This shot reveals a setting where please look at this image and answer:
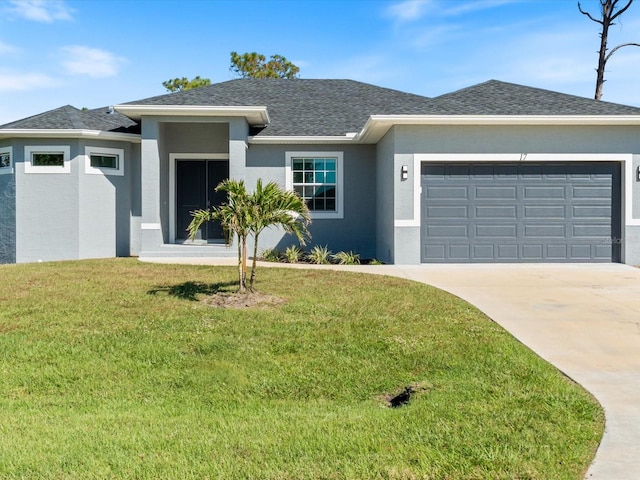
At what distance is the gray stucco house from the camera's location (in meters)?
13.1

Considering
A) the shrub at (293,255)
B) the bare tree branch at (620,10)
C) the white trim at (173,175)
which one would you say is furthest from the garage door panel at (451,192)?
the bare tree branch at (620,10)

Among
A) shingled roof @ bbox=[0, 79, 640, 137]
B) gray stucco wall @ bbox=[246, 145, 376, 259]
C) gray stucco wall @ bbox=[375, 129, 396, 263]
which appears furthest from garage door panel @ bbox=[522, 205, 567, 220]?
gray stucco wall @ bbox=[246, 145, 376, 259]

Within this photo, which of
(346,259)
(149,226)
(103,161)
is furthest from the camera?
(103,161)

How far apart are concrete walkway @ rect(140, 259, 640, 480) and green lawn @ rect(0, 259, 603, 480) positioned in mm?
220

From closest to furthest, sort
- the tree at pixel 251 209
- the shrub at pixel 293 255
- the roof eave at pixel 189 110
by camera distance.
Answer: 1. the tree at pixel 251 209
2. the roof eave at pixel 189 110
3. the shrub at pixel 293 255

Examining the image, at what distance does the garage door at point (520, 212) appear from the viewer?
13.2m

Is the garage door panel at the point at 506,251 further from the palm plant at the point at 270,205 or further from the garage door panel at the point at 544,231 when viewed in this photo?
the palm plant at the point at 270,205

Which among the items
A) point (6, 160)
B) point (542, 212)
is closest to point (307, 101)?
point (542, 212)

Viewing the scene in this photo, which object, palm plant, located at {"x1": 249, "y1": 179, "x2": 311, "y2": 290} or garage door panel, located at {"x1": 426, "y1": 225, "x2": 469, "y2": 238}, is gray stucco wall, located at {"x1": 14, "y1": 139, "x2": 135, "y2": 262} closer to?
palm plant, located at {"x1": 249, "y1": 179, "x2": 311, "y2": 290}

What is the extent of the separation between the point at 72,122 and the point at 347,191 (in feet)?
27.1

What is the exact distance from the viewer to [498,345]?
5840 mm

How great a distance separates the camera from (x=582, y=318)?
285 inches

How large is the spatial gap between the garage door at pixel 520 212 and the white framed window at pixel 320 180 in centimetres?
329

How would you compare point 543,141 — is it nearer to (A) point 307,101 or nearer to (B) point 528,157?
(B) point 528,157
